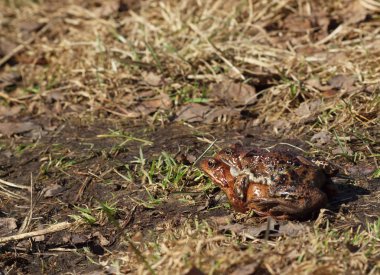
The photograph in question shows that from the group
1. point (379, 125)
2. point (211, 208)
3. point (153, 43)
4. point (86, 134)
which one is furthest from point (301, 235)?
point (153, 43)

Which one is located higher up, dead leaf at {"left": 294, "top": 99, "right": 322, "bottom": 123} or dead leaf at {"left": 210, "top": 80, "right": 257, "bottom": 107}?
dead leaf at {"left": 294, "top": 99, "right": 322, "bottom": 123}

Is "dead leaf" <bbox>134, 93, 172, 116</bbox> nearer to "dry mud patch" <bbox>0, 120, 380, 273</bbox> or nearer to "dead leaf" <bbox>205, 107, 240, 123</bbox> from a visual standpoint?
"dry mud patch" <bbox>0, 120, 380, 273</bbox>

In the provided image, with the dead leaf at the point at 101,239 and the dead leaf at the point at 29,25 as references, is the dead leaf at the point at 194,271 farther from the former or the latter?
the dead leaf at the point at 29,25

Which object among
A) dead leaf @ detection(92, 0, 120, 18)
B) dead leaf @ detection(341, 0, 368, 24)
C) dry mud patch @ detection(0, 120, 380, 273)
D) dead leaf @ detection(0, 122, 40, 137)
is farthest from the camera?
dead leaf @ detection(92, 0, 120, 18)

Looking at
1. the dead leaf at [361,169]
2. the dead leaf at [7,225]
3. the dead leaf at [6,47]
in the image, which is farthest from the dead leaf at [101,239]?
the dead leaf at [6,47]

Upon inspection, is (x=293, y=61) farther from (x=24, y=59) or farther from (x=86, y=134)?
(x=24, y=59)

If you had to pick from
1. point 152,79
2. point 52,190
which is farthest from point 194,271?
point 152,79

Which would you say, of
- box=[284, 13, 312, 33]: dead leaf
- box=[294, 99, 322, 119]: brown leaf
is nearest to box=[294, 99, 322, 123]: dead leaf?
box=[294, 99, 322, 119]: brown leaf
